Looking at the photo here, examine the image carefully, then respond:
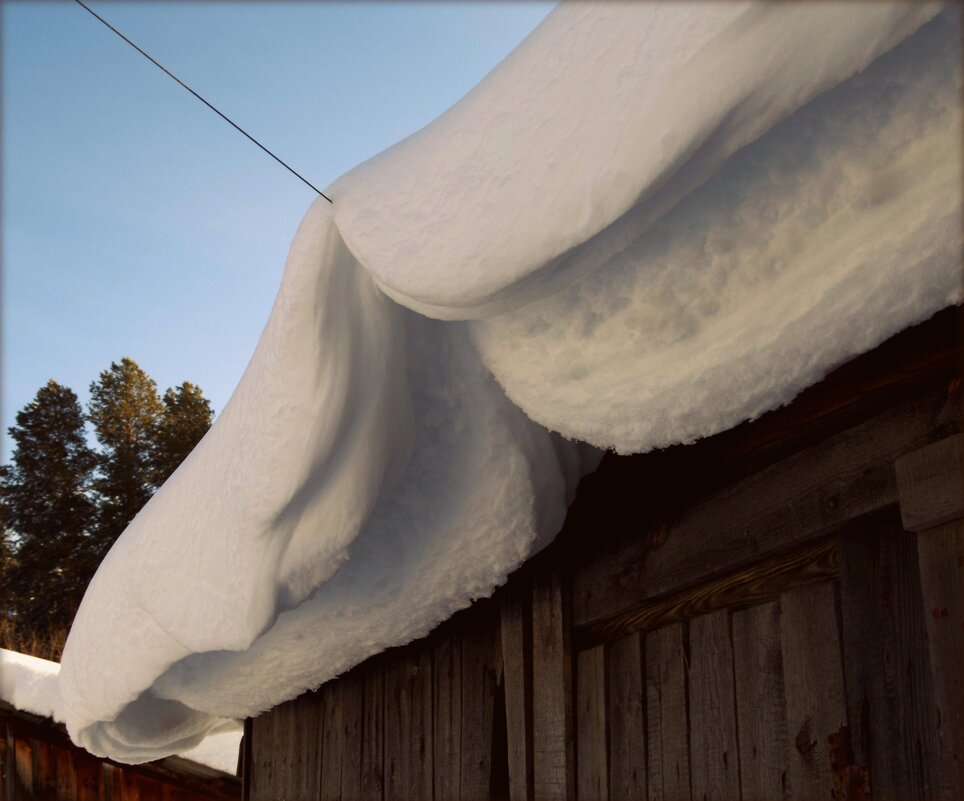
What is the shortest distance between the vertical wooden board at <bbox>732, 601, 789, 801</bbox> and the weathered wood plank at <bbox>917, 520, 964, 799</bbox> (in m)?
0.35

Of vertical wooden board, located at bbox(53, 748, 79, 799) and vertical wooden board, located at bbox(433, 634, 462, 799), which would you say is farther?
vertical wooden board, located at bbox(53, 748, 79, 799)

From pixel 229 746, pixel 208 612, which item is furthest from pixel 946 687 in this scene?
pixel 229 746

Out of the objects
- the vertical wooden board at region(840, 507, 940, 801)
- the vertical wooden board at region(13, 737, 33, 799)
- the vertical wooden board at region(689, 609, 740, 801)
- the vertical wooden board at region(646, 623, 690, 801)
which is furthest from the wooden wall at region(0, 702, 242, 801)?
the vertical wooden board at region(840, 507, 940, 801)

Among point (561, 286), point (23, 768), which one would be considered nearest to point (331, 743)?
Result: point (561, 286)

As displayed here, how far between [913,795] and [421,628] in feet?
4.13

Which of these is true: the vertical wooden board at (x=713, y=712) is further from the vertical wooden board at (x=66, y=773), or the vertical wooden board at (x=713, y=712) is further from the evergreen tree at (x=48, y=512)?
the evergreen tree at (x=48, y=512)

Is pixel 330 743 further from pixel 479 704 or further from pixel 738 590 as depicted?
pixel 738 590

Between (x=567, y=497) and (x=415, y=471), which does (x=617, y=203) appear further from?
(x=567, y=497)

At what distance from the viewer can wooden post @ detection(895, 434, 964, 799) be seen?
1.39 meters

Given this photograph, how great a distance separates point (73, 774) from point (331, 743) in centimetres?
314

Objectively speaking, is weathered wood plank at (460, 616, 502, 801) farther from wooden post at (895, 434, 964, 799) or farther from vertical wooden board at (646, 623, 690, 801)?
wooden post at (895, 434, 964, 799)

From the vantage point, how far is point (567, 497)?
2.09m

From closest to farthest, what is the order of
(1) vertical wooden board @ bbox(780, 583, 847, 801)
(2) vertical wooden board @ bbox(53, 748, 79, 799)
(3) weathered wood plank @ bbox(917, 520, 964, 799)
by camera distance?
(3) weathered wood plank @ bbox(917, 520, 964, 799) → (1) vertical wooden board @ bbox(780, 583, 847, 801) → (2) vertical wooden board @ bbox(53, 748, 79, 799)

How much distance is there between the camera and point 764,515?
1.83m
